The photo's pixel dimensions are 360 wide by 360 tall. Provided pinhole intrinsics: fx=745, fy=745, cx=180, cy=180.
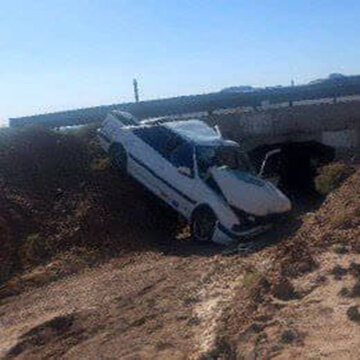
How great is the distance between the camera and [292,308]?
9.49m

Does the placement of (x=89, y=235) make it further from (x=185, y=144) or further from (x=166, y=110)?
(x=166, y=110)

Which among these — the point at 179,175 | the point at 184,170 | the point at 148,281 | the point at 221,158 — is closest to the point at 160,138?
the point at 179,175

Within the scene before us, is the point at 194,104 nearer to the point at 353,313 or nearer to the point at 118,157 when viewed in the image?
the point at 118,157

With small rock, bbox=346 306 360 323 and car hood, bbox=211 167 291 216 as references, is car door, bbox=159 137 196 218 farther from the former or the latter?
small rock, bbox=346 306 360 323

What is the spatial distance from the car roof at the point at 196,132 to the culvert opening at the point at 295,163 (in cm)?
360

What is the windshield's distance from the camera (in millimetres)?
16922

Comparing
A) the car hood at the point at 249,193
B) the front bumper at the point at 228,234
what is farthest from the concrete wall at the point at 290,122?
the front bumper at the point at 228,234

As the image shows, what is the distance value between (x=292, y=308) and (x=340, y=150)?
14190 millimetres

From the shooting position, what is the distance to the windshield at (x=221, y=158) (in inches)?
666

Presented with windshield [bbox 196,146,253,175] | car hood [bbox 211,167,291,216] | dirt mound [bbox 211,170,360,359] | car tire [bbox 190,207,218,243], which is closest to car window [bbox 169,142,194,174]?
windshield [bbox 196,146,253,175]

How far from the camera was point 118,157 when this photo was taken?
19.7 metres

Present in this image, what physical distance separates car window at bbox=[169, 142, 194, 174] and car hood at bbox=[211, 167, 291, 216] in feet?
2.24

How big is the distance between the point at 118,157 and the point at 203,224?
4.10 m

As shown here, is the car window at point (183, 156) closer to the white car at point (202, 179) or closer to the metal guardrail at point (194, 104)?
the white car at point (202, 179)
